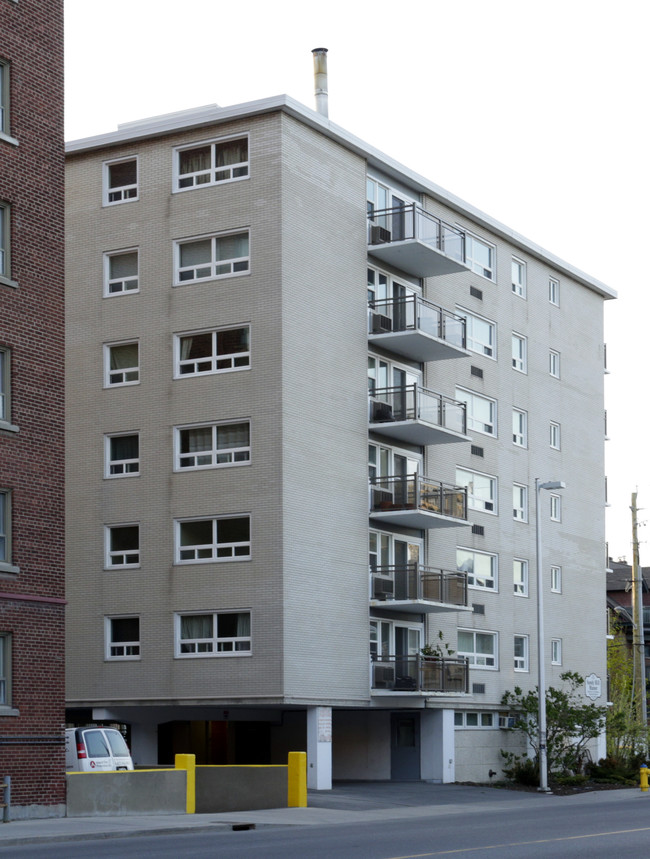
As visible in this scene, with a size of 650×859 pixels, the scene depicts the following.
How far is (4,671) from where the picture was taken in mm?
26266

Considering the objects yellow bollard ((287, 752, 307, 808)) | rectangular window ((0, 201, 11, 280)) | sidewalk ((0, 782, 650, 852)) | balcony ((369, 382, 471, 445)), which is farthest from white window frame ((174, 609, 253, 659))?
rectangular window ((0, 201, 11, 280))

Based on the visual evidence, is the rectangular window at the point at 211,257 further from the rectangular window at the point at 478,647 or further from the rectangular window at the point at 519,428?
the rectangular window at the point at 519,428

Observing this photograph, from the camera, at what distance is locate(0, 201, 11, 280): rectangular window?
1081 inches

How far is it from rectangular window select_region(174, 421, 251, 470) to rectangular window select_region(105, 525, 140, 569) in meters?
2.35

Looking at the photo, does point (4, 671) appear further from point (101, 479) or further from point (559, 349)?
point (559, 349)

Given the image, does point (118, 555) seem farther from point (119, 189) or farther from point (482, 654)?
point (482, 654)

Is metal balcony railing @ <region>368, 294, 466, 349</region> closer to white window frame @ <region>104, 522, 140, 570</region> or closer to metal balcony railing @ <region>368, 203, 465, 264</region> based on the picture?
metal balcony railing @ <region>368, 203, 465, 264</region>

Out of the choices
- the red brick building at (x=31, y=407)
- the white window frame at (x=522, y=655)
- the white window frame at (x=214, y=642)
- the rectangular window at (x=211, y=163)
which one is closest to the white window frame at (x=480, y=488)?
the white window frame at (x=522, y=655)

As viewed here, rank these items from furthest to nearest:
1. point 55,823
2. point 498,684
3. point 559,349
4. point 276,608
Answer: point 559,349, point 498,684, point 276,608, point 55,823

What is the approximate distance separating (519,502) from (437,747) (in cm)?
1015

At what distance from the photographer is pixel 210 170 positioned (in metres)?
39.1

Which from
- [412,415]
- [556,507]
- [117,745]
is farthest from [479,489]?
[117,745]

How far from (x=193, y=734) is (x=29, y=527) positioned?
16849 millimetres

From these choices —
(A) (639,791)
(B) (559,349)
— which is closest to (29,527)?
(A) (639,791)
